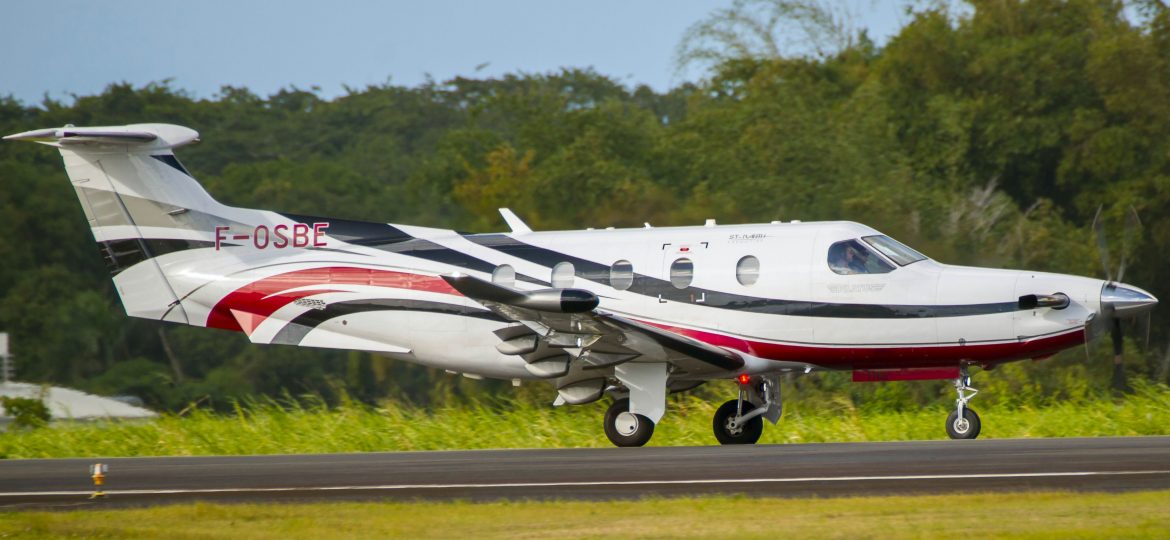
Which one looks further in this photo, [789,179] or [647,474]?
[789,179]

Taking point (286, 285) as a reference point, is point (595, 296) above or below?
above

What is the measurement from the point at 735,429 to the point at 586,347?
2.34 m

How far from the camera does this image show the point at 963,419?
15.5 meters

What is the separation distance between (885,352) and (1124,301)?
2587mm

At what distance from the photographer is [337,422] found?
64.1 ft

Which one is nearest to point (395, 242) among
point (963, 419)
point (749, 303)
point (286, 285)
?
point (286, 285)

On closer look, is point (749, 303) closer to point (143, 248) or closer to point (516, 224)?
point (516, 224)

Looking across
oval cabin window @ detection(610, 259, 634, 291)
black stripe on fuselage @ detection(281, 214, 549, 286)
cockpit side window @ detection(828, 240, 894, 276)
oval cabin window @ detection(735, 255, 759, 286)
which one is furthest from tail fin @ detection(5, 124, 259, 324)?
cockpit side window @ detection(828, 240, 894, 276)

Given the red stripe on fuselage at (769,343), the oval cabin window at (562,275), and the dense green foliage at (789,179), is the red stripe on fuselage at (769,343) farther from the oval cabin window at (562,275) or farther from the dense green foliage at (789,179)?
the dense green foliage at (789,179)

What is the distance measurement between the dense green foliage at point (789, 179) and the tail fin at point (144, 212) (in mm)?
9183

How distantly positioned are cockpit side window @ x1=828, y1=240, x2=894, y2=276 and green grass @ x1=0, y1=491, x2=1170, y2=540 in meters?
6.18

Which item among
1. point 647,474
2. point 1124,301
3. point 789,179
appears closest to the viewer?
point 647,474

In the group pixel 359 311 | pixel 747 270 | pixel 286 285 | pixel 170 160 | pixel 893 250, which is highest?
pixel 170 160

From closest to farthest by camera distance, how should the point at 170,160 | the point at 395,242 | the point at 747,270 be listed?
1. the point at 747,270
2. the point at 395,242
3. the point at 170,160
